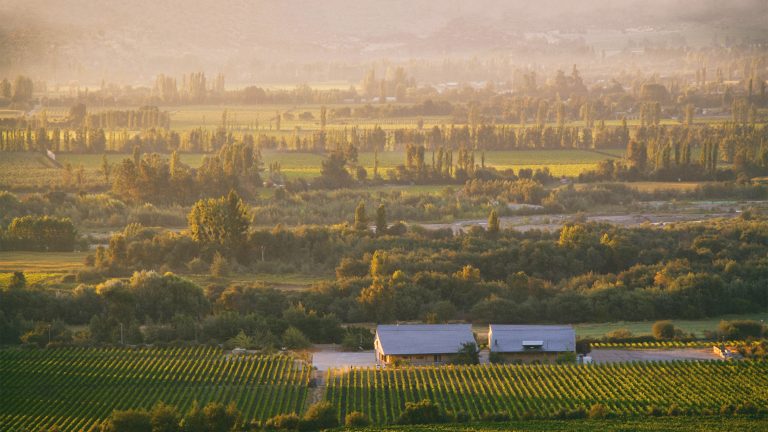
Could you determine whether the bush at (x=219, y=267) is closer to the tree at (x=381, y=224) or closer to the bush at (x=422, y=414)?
the tree at (x=381, y=224)

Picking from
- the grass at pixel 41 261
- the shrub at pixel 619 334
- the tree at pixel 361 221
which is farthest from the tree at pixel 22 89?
the shrub at pixel 619 334

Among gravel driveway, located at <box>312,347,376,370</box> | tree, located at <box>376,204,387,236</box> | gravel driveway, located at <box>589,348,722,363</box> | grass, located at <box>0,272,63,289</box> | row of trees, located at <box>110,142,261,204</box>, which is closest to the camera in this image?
gravel driveway, located at <box>312,347,376,370</box>

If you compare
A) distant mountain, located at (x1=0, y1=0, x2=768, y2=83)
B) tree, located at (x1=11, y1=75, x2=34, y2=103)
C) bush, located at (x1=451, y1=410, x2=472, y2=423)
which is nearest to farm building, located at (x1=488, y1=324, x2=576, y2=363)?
bush, located at (x1=451, y1=410, x2=472, y2=423)

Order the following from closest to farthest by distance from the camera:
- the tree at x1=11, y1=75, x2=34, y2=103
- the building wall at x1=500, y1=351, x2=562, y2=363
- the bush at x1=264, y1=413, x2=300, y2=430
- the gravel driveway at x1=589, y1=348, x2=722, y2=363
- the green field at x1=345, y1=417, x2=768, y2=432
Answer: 1. the green field at x1=345, y1=417, x2=768, y2=432
2. the bush at x1=264, y1=413, x2=300, y2=430
3. the gravel driveway at x1=589, y1=348, x2=722, y2=363
4. the building wall at x1=500, y1=351, x2=562, y2=363
5. the tree at x1=11, y1=75, x2=34, y2=103

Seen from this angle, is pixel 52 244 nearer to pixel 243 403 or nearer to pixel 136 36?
pixel 243 403

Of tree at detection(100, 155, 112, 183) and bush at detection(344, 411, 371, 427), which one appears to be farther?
tree at detection(100, 155, 112, 183)

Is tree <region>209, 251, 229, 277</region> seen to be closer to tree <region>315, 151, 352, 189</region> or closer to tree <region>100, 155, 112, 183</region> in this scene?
tree <region>100, 155, 112, 183</region>

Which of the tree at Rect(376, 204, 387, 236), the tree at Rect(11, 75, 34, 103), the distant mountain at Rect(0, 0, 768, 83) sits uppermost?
the distant mountain at Rect(0, 0, 768, 83)

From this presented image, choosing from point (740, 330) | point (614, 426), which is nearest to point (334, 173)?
point (740, 330)

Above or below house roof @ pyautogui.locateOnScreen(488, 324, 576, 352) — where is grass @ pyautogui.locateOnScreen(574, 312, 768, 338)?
below
